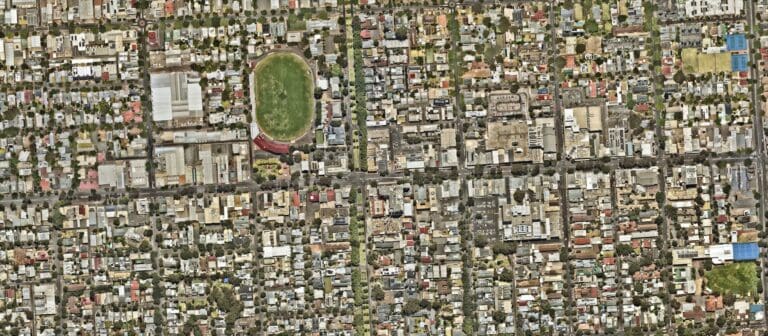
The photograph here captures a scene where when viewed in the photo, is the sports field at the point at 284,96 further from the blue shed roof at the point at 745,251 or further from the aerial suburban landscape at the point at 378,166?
the blue shed roof at the point at 745,251

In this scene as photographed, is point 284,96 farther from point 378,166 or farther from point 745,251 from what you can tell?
point 745,251

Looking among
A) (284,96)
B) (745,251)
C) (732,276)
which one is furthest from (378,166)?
(745,251)

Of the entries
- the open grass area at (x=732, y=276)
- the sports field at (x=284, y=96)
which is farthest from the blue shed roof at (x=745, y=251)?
the sports field at (x=284, y=96)

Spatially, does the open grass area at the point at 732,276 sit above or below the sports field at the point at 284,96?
below

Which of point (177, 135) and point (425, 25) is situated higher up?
point (425, 25)

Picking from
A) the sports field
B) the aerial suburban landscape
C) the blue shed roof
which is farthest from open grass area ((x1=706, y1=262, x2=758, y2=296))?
the sports field

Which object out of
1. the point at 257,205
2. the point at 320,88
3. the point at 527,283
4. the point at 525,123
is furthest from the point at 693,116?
the point at 257,205

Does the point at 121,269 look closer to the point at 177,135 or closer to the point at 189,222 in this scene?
the point at 189,222
